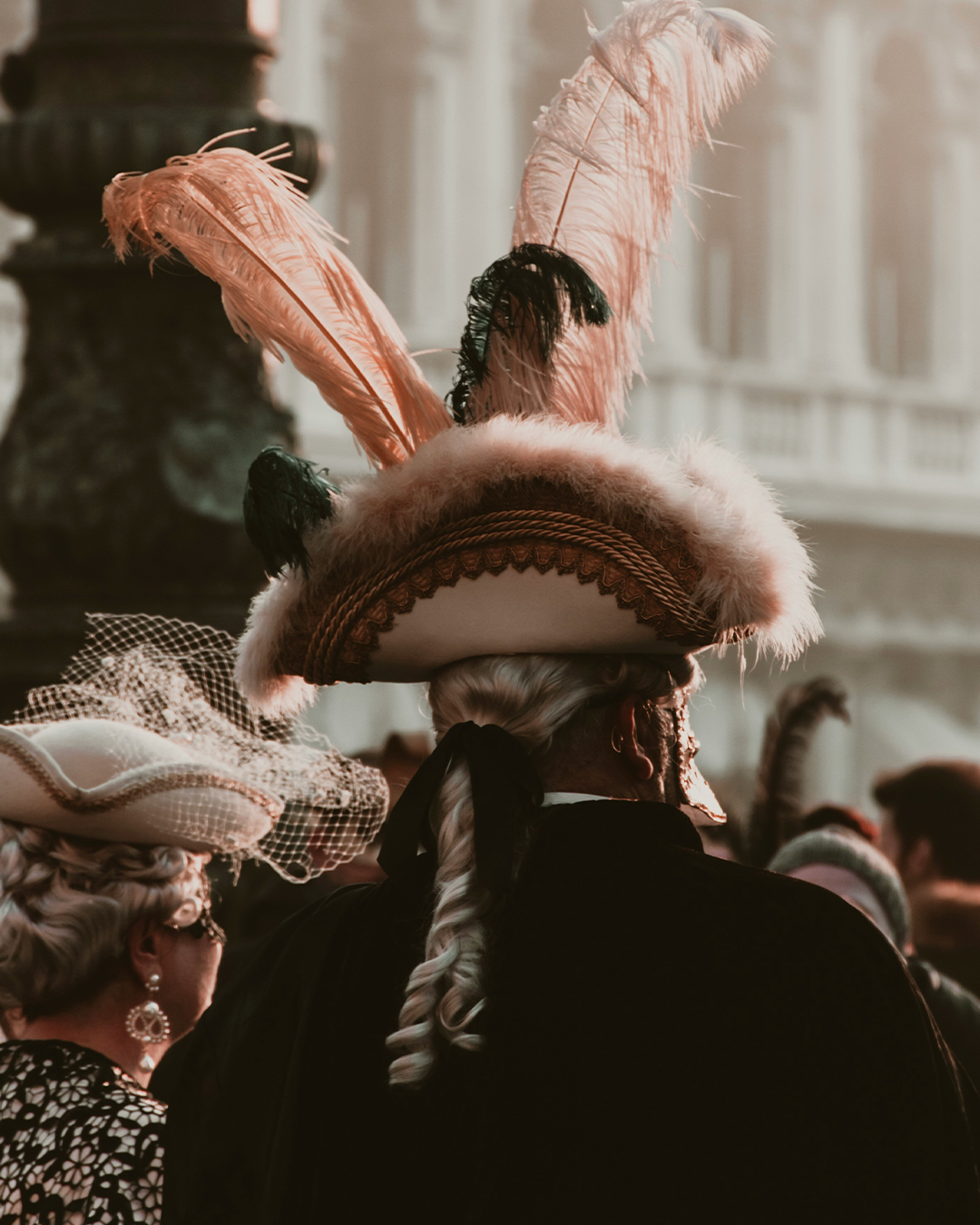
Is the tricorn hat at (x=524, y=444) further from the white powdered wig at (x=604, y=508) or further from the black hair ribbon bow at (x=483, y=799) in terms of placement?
the black hair ribbon bow at (x=483, y=799)

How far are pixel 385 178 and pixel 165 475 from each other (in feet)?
42.8

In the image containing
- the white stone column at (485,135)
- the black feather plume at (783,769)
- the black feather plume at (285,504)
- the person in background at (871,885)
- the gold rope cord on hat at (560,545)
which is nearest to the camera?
the gold rope cord on hat at (560,545)

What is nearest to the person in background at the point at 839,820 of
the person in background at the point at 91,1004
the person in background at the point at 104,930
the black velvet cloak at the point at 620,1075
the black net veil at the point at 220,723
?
the black net veil at the point at 220,723

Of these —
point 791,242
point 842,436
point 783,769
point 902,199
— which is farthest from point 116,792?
point 902,199

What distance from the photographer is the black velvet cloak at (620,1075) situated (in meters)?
2.03

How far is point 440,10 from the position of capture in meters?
16.6

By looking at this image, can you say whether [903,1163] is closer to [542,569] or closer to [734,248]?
[542,569]

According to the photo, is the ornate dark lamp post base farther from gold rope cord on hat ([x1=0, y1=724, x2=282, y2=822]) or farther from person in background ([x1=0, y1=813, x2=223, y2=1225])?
person in background ([x1=0, y1=813, x2=223, y2=1225])

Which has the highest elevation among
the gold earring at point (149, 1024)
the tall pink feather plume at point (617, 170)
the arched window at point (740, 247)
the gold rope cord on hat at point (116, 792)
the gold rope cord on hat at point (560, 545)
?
the arched window at point (740, 247)

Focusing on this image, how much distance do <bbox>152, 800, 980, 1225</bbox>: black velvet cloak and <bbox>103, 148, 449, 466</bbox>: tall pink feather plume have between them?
71 centimetres

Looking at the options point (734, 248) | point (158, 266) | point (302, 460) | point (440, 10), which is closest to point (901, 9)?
point (734, 248)

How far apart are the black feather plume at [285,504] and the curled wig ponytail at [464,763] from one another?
0.78 ft

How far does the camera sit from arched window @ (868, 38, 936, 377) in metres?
18.8

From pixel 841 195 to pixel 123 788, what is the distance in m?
16.6
